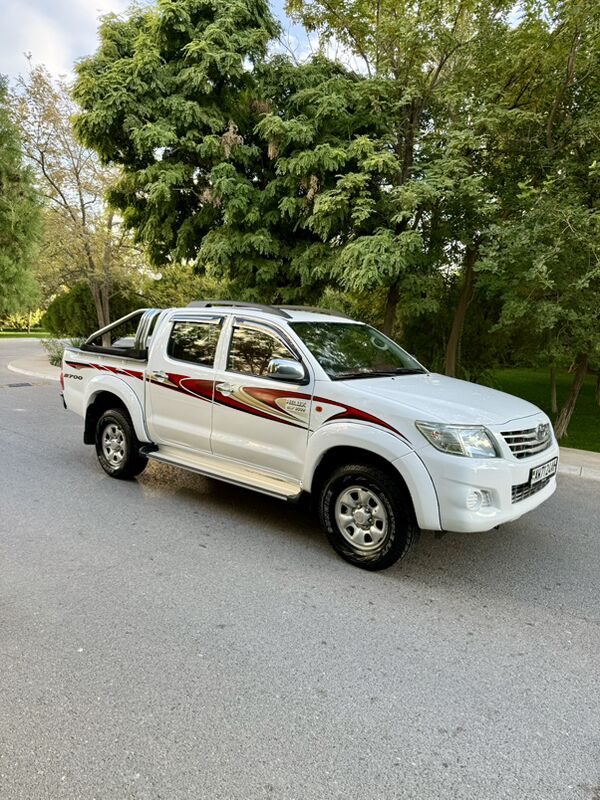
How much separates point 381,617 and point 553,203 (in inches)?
260

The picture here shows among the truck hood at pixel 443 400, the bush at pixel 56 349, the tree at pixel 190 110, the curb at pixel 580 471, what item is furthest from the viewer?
the bush at pixel 56 349

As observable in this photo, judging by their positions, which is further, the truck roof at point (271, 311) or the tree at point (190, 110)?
the tree at point (190, 110)

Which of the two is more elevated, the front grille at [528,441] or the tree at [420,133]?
the tree at [420,133]

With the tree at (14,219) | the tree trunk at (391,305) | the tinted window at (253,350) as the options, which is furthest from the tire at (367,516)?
the tree at (14,219)

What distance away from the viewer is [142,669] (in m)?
2.76

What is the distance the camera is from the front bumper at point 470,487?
3607mm

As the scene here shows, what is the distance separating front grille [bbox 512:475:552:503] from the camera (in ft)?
12.5

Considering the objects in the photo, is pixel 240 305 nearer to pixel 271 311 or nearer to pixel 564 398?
pixel 271 311

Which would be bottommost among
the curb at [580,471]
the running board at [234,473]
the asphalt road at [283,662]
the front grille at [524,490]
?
the asphalt road at [283,662]

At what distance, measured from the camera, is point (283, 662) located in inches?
113

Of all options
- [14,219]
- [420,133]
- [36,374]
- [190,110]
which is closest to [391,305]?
[420,133]

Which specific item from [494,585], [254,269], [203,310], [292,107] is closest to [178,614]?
[494,585]

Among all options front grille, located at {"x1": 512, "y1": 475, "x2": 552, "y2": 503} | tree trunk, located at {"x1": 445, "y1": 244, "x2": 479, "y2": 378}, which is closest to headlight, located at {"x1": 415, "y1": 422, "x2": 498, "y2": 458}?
front grille, located at {"x1": 512, "y1": 475, "x2": 552, "y2": 503}

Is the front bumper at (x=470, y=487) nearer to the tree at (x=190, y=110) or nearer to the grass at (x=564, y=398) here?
the grass at (x=564, y=398)
